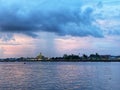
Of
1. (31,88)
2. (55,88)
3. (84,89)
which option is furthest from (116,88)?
(31,88)

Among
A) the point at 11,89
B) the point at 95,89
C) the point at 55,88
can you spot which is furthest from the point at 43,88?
the point at 95,89

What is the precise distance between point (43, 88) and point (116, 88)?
44.2 ft

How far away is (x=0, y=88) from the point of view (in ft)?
191

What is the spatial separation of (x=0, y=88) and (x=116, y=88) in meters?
21.7

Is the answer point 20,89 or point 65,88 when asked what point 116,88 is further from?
point 20,89

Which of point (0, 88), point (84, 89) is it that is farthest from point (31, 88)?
point (84, 89)

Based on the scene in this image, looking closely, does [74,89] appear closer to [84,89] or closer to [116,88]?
[84,89]

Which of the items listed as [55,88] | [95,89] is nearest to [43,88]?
[55,88]

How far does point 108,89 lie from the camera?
55.3 meters

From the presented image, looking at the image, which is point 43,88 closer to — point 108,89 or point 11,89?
point 11,89

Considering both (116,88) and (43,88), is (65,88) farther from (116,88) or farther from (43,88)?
(116,88)

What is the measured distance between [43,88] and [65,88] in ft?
13.5

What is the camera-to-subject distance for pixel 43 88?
57469mm

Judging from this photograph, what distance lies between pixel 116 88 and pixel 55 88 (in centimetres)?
1126
